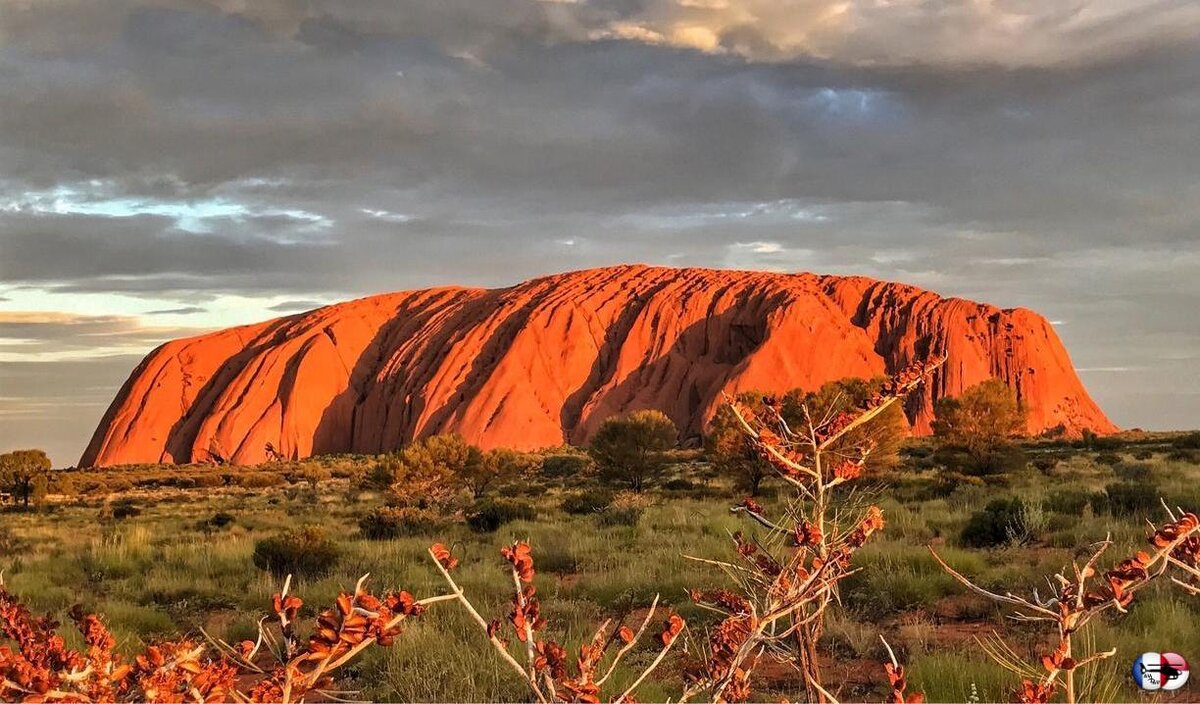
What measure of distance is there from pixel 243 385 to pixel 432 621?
72.8 meters

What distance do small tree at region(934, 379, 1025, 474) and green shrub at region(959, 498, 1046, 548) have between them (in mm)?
14993

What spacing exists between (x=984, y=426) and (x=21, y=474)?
37.4m

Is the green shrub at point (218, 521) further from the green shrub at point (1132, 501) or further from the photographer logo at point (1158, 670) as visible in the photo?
the photographer logo at point (1158, 670)

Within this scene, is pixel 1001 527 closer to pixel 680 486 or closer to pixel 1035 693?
pixel 1035 693

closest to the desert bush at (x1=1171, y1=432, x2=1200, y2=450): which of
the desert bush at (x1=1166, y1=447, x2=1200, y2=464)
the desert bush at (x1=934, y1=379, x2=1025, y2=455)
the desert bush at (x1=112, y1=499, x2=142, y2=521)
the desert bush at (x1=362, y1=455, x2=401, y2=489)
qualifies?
the desert bush at (x1=1166, y1=447, x2=1200, y2=464)

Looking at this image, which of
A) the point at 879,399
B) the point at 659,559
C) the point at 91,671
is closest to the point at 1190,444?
the point at 659,559

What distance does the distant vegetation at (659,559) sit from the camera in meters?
6.08

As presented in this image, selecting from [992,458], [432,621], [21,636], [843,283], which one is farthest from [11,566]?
[843,283]

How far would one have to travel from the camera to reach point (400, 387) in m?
73.3

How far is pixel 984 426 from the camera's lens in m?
26.6

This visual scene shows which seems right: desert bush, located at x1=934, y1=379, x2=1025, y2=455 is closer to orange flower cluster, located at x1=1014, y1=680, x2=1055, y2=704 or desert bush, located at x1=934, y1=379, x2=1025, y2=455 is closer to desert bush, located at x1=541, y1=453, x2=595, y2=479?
desert bush, located at x1=541, y1=453, x2=595, y2=479

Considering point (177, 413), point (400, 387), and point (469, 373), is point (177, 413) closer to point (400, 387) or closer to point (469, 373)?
point (400, 387)

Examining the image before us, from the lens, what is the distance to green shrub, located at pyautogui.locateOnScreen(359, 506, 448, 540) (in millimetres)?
16359

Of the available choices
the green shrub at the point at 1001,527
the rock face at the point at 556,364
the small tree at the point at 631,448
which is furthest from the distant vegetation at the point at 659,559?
the rock face at the point at 556,364
